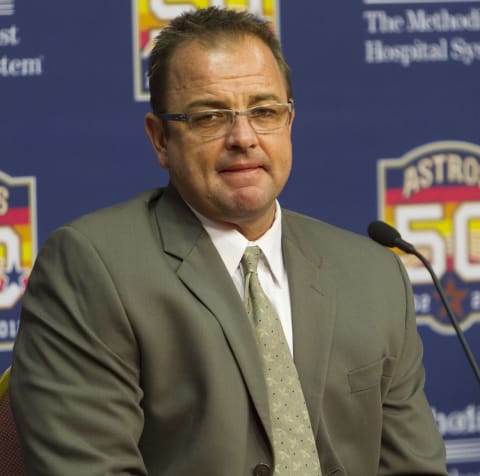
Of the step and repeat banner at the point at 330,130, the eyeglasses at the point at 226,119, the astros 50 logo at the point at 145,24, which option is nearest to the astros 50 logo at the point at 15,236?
the step and repeat banner at the point at 330,130

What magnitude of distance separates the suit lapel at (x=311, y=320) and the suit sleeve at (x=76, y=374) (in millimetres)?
294

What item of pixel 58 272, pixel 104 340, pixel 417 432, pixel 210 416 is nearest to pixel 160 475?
pixel 210 416

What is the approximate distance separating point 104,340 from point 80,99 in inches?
42.1

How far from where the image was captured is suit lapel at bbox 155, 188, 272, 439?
1.78 meters

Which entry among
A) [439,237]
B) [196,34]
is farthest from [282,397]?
[439,237]

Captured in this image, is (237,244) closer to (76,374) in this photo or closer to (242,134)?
(242,134)

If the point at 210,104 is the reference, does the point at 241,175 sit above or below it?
below

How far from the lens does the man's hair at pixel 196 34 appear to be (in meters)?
1.90

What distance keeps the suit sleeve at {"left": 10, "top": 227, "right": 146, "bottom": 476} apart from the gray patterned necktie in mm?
223

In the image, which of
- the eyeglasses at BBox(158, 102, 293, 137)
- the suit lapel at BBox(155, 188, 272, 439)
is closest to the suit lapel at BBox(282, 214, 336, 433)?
the suit lapel at BBox(155, 188, 272, 439)

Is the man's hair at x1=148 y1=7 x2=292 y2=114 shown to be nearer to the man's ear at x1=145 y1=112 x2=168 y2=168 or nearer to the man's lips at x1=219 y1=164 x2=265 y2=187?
the man's ear at x1=145 y1=112 x2=168 y2=168

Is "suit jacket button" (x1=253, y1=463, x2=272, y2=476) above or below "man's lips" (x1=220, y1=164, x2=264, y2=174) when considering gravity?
below

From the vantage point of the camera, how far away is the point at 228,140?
1.85m

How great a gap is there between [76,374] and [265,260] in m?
0.41
